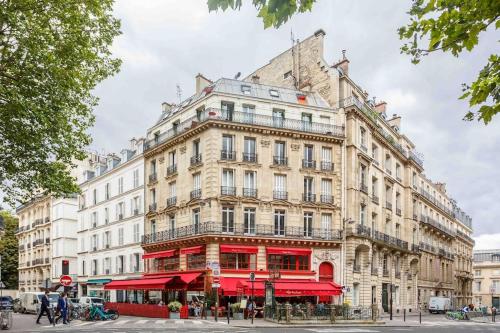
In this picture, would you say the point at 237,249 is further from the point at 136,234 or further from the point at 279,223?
the point at 136,234

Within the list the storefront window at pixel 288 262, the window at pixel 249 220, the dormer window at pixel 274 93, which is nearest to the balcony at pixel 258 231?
the window at pixel 249 220

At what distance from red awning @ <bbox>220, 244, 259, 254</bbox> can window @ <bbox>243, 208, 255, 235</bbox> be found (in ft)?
3.34

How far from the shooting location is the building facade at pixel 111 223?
45750mm

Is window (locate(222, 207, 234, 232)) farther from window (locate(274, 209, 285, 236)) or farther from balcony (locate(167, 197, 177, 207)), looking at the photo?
balcony (locate(167, 197, 177, 207))

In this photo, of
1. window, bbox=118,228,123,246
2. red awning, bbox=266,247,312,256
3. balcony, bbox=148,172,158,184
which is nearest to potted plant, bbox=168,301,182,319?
red awning, bbox=266,247,312,256

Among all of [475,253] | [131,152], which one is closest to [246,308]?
[131,152]

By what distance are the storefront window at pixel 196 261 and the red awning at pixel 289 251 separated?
4.37 m

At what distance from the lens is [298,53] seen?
1713 inches

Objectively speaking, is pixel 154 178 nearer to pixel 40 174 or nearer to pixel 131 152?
pixel 131 152

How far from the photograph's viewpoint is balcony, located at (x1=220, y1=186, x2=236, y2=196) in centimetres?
3569

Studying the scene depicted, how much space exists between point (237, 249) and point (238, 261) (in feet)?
3.24

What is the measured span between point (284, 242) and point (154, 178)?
1270 centimetres

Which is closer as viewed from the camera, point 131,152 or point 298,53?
point 298,53

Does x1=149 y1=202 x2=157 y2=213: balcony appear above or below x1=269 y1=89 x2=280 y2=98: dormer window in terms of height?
below
